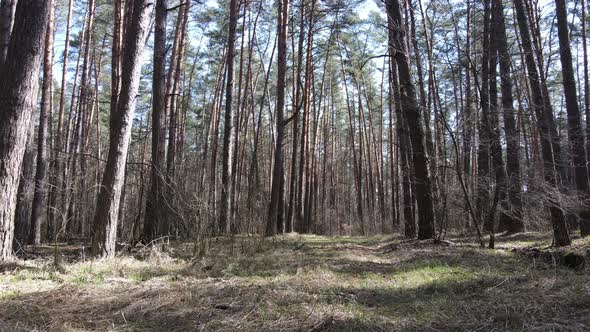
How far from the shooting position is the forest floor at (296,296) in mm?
2873

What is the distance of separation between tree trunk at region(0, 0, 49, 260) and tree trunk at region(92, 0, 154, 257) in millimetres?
1089

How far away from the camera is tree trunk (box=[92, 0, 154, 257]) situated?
221 inches

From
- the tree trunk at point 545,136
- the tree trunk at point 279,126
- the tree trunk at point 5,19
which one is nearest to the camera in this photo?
the tree trunk at point 545,136

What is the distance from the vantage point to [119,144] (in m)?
5.86

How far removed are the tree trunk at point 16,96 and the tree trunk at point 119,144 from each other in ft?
3.57

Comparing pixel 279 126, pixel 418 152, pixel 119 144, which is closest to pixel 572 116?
pixel 418 152

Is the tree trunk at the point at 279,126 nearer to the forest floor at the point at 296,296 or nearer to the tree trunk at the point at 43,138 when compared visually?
the forest floor at the point at 296,296

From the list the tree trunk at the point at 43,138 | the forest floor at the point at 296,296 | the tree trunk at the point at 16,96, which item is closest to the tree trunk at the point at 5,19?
the tree trunk at the point at 16,96

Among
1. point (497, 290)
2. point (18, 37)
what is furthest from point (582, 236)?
point (18, 37)

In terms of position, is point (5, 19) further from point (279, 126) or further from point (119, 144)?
point (279, 126)

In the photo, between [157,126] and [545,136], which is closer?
[545,136]

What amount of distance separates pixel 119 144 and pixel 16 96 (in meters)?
1.43

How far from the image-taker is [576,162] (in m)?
8.66

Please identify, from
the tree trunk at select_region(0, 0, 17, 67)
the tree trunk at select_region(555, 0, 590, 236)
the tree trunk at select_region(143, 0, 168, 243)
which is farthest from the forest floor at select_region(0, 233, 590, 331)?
the tree trunk at select_region(0, 0, 17, 67)
